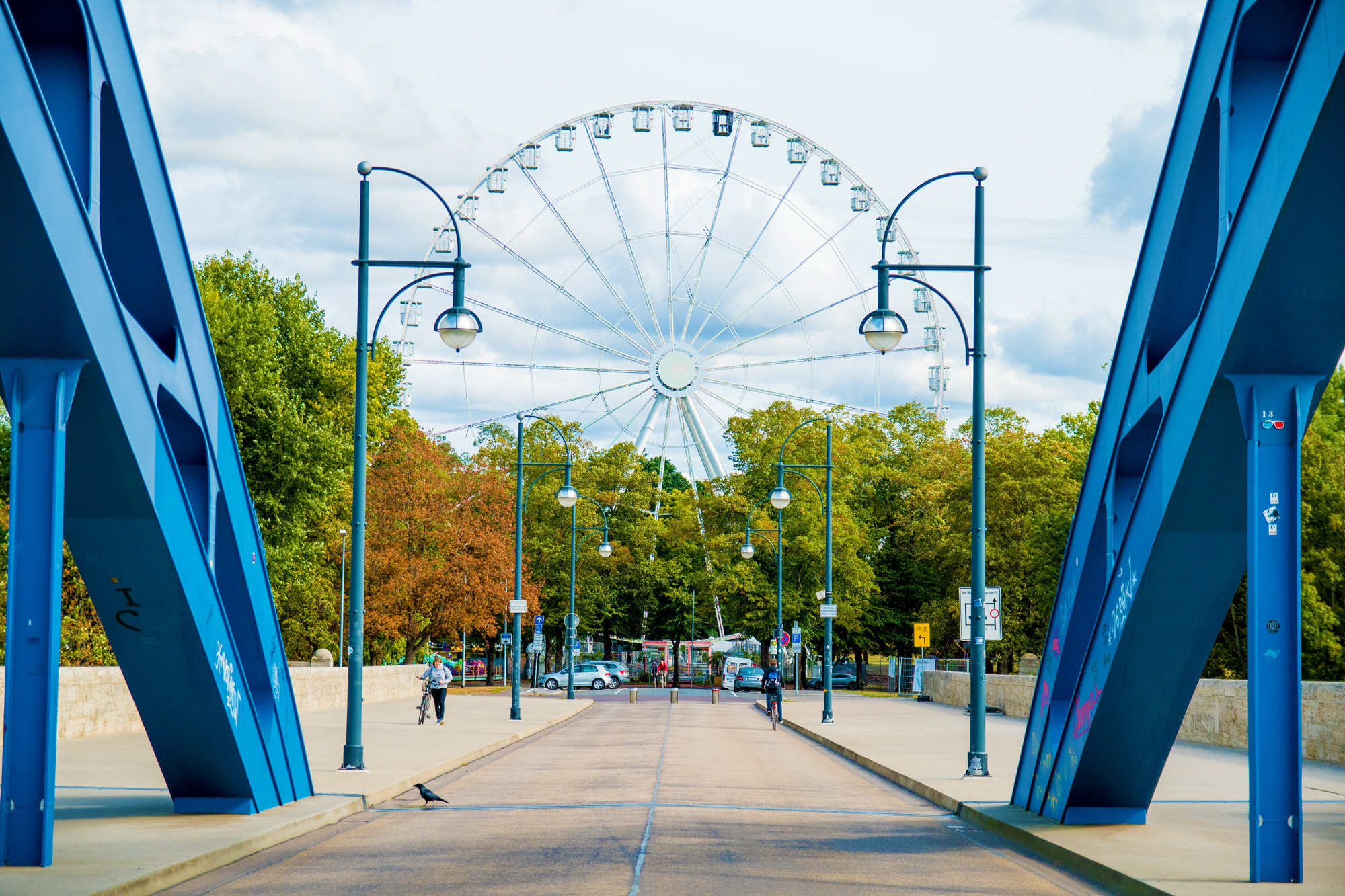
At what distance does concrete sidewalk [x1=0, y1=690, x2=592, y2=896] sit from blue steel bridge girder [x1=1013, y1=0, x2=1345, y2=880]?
273 inches

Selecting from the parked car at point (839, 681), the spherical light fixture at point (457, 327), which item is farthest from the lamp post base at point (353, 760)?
the parked car at point (839, 681)

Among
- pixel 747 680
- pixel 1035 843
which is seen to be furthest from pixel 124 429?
pixel 747 680

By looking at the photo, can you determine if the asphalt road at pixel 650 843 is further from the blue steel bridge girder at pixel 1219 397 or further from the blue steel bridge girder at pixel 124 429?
the blue steel bridge girder at pixel 1219 397

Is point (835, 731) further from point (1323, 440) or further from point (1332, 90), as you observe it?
point (1332, 90)

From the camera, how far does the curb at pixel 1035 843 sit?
Result: 9.50 metres

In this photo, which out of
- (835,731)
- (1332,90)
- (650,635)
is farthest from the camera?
(650,635)

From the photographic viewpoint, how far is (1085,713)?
11188 millimetres

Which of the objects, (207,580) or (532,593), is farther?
(532,593)

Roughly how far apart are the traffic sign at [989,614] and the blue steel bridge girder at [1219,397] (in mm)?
7668

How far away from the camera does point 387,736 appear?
2759 centimetres

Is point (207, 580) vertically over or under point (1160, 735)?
over

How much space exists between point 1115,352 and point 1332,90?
4.66 m

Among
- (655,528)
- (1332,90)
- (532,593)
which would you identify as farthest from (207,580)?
(655,528)

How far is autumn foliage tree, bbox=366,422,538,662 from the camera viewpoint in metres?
56.7
